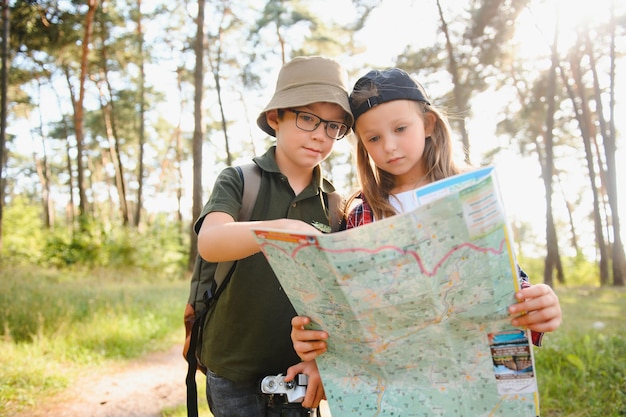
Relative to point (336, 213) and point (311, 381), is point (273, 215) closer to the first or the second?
point (336, 213)

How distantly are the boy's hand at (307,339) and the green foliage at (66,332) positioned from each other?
3.07 m

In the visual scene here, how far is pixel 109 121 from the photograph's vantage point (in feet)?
62.3

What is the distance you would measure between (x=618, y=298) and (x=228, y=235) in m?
10.5

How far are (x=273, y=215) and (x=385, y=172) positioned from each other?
1.48ft

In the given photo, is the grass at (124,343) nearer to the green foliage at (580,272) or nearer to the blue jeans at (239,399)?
the blue jeans at (239,399)

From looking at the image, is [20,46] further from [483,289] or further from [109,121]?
[483,289]

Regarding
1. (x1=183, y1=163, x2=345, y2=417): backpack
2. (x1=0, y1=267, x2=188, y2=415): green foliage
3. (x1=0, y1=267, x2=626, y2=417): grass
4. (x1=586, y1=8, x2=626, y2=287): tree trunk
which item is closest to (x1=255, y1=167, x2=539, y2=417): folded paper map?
(x1=183, y1=163, x2=345, y2=417): backpack

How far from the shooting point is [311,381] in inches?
51.3

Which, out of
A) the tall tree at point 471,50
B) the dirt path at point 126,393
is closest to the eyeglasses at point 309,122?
the dirt path at point 126,393

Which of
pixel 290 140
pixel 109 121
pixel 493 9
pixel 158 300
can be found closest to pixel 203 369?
pixel 290 140

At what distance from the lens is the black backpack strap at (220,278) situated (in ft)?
5.09

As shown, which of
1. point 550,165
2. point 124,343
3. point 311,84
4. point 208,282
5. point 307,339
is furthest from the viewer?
point 550,165

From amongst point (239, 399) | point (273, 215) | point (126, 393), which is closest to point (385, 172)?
point (273, 215)

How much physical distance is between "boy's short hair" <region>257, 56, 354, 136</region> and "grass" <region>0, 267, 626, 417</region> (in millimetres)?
2543
